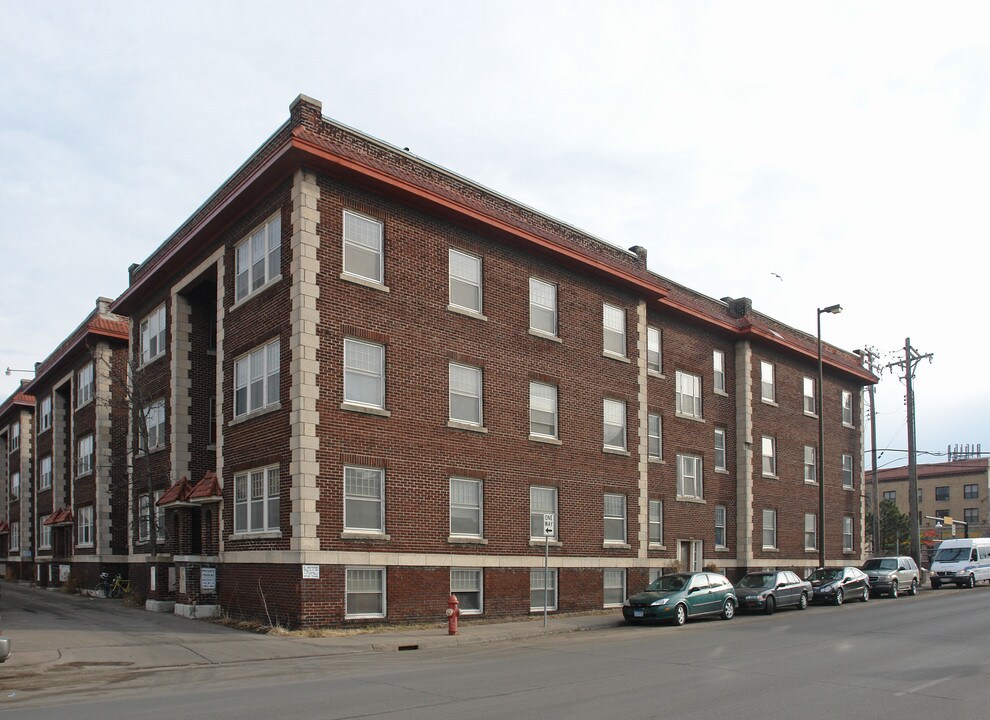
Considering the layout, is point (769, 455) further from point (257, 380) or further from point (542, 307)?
point (257, 380)

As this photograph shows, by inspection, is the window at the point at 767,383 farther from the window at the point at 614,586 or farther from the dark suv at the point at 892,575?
the window at the point at 614,586

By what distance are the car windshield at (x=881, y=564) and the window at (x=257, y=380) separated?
26.0 m

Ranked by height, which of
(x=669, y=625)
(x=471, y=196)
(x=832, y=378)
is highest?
(x=471, y=196)

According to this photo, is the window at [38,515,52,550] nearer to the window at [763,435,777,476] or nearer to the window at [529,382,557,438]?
the window at [529,382,557,438]

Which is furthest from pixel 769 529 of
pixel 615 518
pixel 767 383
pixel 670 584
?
pixel 670 584

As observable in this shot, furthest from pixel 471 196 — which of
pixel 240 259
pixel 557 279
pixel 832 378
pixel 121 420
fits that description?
pixel 832 378

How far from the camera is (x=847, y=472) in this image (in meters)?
44.4

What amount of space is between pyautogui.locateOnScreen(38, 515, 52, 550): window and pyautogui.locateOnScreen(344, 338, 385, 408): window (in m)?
27.0

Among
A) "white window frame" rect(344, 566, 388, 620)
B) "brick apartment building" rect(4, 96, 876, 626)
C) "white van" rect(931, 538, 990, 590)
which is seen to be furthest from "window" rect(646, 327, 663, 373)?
"white van" rect(931, 538, 990, 590)

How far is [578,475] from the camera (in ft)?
92.2

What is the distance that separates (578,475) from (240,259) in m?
12.2

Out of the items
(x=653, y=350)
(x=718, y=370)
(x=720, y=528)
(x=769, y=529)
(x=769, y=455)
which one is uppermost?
(x=653, y=350)

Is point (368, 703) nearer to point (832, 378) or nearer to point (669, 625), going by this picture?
point (669, 625)

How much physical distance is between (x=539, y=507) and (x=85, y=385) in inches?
886
